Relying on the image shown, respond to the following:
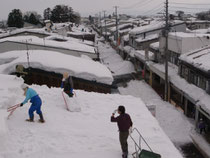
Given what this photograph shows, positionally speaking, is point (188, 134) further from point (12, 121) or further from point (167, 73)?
point (12, 121)

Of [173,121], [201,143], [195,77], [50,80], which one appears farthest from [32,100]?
[195,77]

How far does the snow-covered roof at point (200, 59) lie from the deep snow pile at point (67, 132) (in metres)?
8.39

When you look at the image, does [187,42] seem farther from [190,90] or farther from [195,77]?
[190,90]

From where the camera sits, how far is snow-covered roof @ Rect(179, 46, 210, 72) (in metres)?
17.5

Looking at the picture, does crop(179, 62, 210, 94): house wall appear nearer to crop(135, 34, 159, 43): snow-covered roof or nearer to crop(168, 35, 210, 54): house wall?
crop(168, 35, 210, 54): house wall

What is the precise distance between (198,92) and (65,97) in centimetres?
1182

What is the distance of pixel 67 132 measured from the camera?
322 inches

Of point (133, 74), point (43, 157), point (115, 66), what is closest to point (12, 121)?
point (43, 157)

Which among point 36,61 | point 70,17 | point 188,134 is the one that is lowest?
point 188,134

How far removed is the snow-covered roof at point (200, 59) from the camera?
17478mm

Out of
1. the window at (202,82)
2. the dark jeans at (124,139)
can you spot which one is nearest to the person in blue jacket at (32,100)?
the dark jeans at (124,139)

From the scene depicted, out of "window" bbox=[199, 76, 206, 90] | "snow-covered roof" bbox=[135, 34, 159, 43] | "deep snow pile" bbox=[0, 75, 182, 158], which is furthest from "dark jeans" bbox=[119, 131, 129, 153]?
"snow-covered roof" bbox=[135, 34, 159, 43]

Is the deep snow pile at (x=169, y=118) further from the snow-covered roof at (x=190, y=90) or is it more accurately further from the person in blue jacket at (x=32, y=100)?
the person in blue jacket at (x=32, y=100)

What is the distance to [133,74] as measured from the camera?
1416 inches
